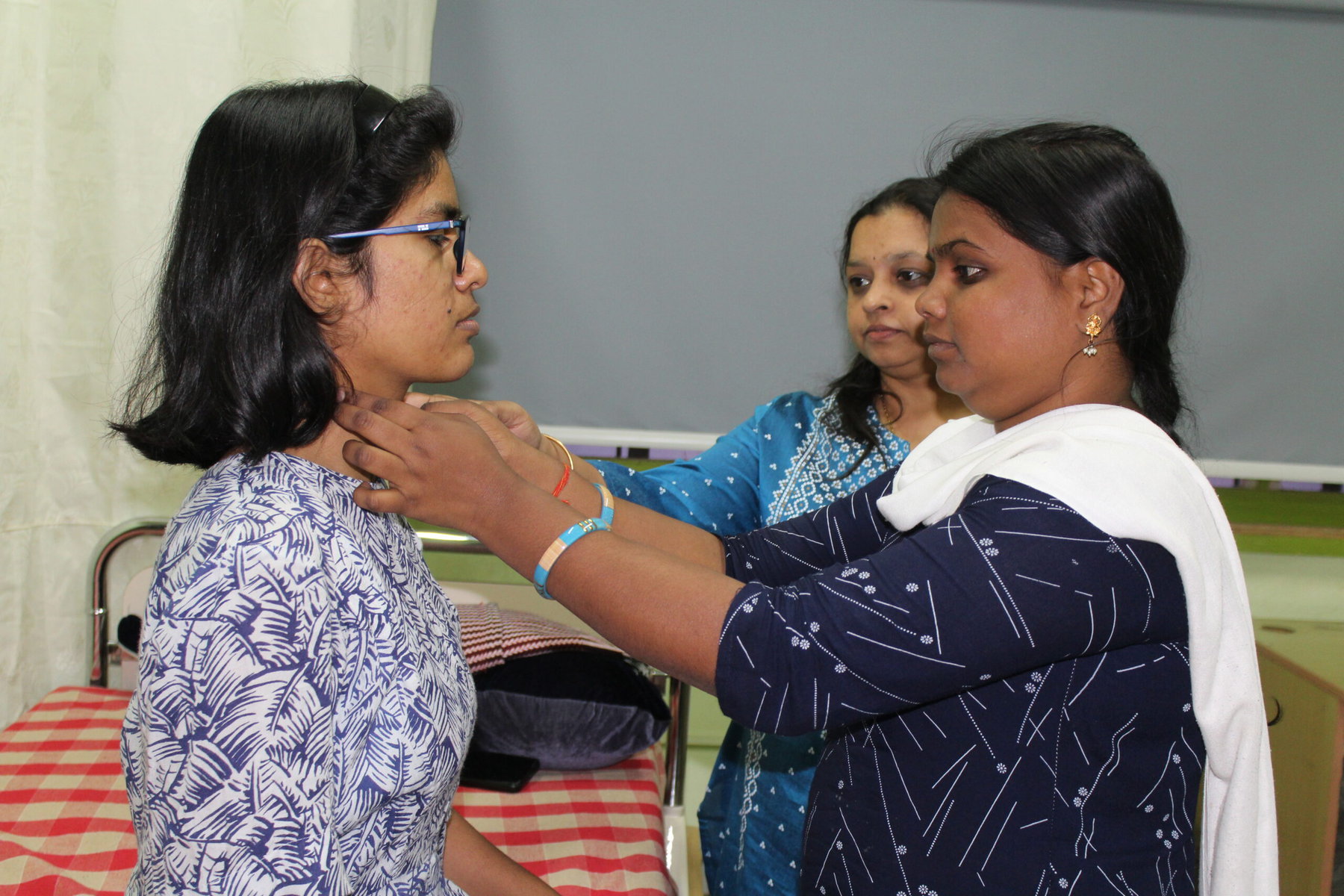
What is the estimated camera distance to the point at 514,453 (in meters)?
1.28

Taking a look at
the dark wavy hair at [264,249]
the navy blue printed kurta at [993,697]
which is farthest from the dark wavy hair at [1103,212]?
the dark wavy hair at [264,249]

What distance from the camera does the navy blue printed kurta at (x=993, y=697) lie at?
922 mm

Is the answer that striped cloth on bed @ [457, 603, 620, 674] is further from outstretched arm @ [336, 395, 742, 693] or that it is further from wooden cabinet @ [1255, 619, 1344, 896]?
wooden cabinet @ [1255, 619, 1344, 896]

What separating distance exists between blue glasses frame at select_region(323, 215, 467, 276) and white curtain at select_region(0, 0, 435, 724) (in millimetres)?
1057

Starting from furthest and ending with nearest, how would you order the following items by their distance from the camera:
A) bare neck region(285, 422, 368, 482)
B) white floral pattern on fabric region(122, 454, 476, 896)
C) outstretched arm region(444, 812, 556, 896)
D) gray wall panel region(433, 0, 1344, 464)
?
gray wall panel region(433, 0, 1344, 464)
outstretched arm region(444, 812, 556, 896)
bare neck region(285, 422, 368, 482)
white floral pattern on fabric region(122, 454, 476, 896)

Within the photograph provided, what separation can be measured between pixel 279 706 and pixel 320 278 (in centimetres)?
41

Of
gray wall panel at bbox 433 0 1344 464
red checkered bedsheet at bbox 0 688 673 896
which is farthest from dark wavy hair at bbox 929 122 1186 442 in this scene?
gray wall panel at bbox 433 0 1344 464

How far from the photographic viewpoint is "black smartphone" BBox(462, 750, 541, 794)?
176 centimetres

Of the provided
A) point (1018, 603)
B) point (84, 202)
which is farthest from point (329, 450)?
point (84, 202)

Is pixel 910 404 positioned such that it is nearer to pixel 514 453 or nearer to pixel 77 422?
pixel 514 453

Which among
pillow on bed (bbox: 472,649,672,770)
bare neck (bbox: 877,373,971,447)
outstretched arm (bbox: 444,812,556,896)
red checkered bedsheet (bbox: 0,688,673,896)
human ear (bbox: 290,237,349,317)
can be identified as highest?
human ear (bbox: 290,237,349,317)

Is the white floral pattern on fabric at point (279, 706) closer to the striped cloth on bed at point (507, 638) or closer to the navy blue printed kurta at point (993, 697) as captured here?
the navy blue printed kurta at point (993, 697)

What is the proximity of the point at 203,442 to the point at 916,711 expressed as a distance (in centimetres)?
A: 76

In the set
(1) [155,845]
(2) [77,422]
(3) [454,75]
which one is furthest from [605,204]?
(1) [155,845]
